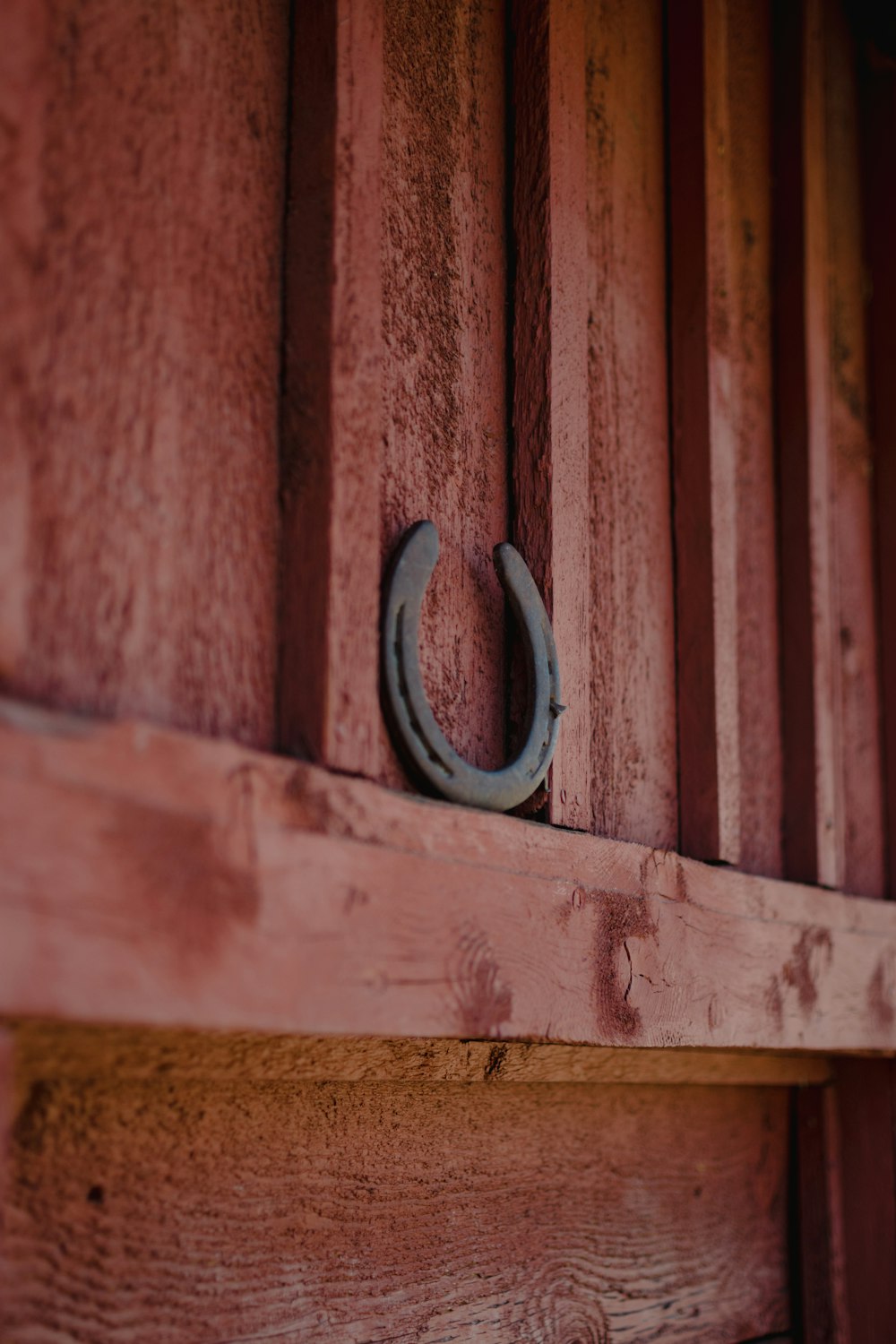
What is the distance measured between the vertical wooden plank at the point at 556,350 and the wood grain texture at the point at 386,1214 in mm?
269

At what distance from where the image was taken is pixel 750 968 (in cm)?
101

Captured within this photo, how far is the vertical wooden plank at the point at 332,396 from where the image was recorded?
2.25 feet

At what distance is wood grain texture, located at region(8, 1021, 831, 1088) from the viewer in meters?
0.58

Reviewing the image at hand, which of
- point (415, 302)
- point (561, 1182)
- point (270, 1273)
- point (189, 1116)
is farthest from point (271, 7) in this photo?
point (561, 1182)

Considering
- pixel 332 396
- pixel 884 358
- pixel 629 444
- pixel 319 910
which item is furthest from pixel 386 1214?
pixel 884 358

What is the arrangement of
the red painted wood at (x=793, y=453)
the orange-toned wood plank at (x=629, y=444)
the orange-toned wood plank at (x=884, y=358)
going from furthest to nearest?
the orange-toned wood plank at (x=884, y=358)
the red painted wood at (x=793, y=453)
the orange-toned wood plank at (x=629, y=444)

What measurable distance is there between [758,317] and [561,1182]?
3.02 ft

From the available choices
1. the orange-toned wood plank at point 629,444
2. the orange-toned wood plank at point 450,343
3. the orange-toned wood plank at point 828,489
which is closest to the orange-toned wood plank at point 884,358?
the orange-toned wood plank at point 828,489

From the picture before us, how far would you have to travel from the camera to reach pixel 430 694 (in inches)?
32.6

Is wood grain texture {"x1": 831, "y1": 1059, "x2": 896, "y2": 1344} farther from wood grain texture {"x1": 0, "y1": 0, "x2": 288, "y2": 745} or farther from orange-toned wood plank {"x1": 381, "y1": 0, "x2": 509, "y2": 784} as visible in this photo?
wood grain texture {"x1": 0, "y1": 0, "x2": 288, "y2": 745}

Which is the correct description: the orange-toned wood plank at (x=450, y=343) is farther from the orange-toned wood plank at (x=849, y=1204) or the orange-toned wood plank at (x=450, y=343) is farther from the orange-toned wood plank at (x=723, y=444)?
the orange-toned wood plank at (x=849, y=1204)

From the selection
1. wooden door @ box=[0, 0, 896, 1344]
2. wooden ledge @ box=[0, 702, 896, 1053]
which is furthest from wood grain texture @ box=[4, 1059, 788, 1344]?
wooden ledge @ box=[0, 702, 896, 1053]

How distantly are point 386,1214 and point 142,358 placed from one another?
0.57 m

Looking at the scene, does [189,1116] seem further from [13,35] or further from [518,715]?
[13,35]
